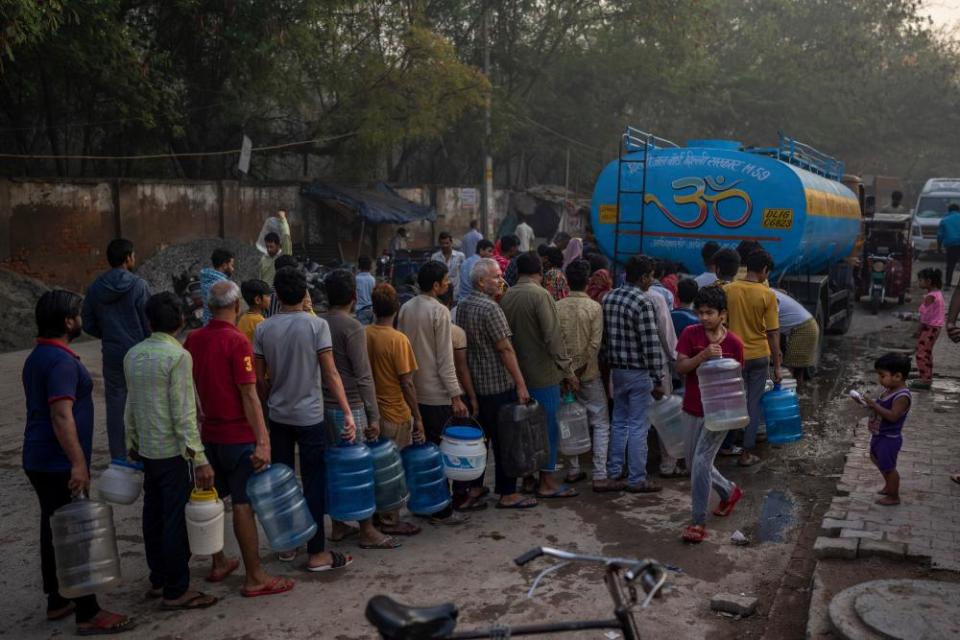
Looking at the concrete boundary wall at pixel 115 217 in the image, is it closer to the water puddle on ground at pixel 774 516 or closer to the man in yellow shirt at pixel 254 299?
the man in yellow shirt at pixel 254 299

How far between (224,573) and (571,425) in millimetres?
2832

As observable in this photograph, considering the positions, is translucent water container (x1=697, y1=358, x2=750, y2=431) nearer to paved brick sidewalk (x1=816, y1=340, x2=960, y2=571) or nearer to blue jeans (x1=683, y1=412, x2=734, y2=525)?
blue jeans (x1=683, y1=412, x2=734, y2=525)

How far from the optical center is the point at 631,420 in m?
6.58

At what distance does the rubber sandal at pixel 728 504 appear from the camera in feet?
19.9

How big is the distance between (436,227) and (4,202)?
13751 millimetres

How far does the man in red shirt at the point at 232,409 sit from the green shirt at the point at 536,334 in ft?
7.28

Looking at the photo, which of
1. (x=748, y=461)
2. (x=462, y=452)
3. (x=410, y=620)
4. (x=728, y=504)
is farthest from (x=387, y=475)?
(x=748, y=461)

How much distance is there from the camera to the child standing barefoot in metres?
5.88

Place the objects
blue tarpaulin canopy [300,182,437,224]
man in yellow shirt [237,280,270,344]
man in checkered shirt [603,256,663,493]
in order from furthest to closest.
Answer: blue tarpaulin canopy [300,182,437,224]
man in checkered shirt [603,256,663,493]
man in yellow shirt [237,280,270,344]

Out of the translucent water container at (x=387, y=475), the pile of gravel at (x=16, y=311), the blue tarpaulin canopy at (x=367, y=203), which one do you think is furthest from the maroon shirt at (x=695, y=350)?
the blue tarpaulin canopy at (x=367, y=203)

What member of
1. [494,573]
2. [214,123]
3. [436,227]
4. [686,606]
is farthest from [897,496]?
[436,227]

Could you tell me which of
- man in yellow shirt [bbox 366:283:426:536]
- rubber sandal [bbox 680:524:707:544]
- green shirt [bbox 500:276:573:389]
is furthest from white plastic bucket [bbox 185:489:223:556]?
rubber sandal [bbox 680:524:707:544]

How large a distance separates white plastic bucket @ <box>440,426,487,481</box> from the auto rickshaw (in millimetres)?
13461

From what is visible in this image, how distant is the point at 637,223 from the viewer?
1077 centimetres
